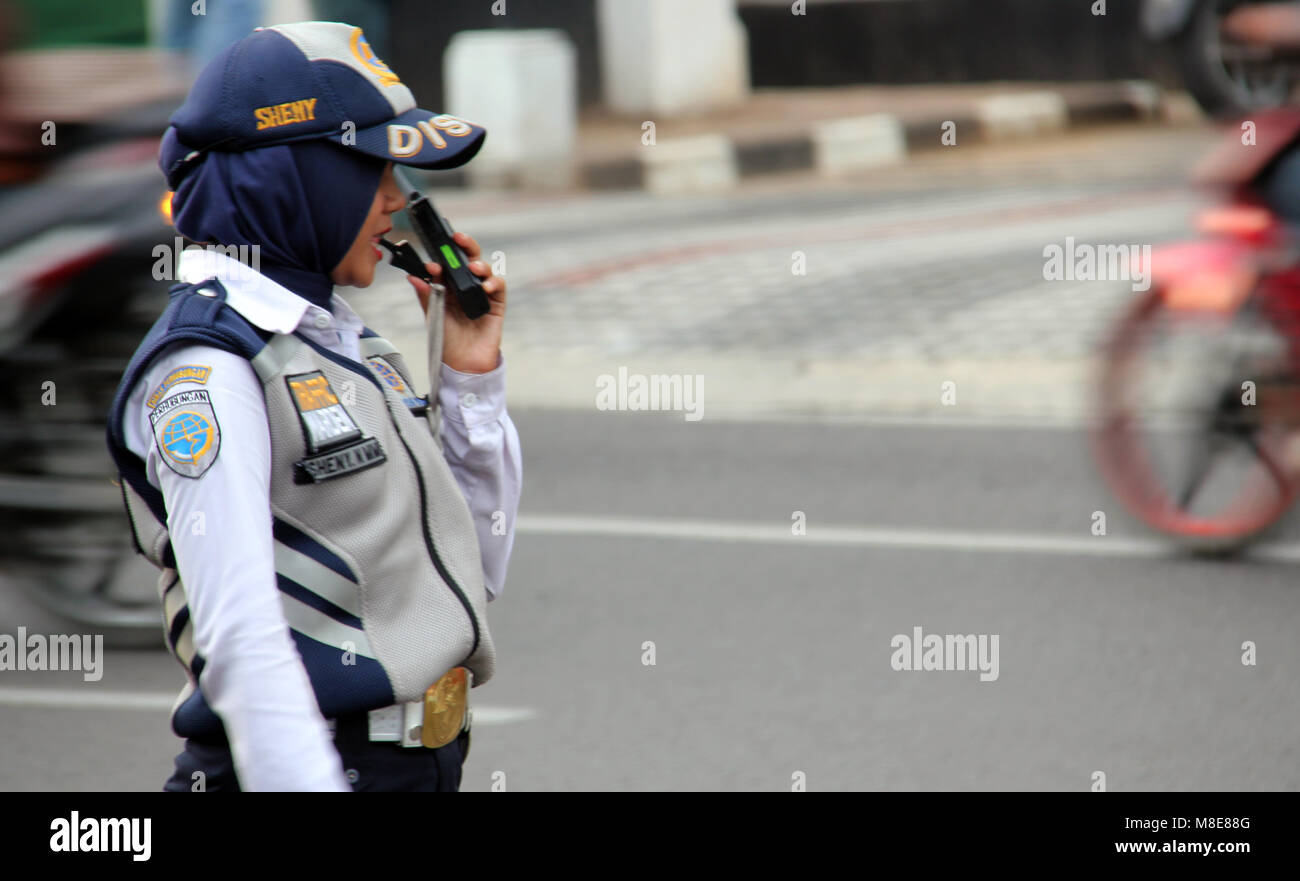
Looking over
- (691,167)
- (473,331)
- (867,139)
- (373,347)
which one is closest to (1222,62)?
(691,167)

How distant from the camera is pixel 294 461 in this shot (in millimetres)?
2125

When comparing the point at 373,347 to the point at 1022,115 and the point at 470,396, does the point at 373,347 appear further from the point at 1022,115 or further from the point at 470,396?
the point at 1022,115

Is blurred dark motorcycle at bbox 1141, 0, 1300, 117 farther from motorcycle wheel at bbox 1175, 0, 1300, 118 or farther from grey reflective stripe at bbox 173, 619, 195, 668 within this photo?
grey reflective stripe at bbox 173, 619, 195, 668

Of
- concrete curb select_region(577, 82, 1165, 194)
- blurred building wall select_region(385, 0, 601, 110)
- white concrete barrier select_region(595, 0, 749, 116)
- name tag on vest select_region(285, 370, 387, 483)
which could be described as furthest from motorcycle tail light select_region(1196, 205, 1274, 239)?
blurred building wall select_region(385, 0, 601, 110)

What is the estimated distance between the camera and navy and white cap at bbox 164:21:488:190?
6.97ft

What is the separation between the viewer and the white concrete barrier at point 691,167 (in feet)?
50.0

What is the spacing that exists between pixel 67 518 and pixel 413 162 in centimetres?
318

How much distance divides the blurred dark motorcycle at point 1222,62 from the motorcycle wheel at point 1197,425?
78 cm

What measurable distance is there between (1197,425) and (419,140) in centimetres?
432

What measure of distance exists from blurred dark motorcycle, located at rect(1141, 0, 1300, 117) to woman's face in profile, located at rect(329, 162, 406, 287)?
4.54 m

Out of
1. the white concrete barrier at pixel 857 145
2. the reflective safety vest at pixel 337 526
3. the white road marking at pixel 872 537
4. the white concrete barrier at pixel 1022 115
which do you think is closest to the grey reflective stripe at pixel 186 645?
the reflective safety vest at pixel 337 526
